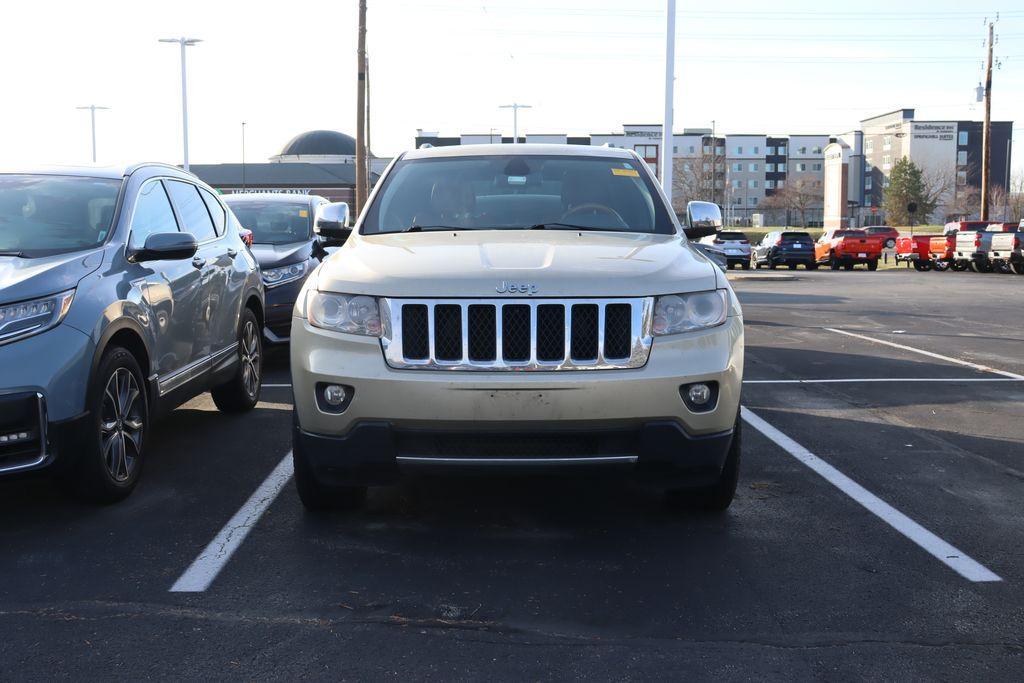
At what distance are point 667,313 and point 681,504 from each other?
1150 mm

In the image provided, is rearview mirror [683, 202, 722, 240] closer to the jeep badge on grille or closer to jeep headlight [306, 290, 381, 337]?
the jeep badge on grille

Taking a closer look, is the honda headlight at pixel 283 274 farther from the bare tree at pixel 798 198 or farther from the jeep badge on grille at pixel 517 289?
the bare tree at pixel 798 198

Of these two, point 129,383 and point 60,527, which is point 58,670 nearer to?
point 60,527

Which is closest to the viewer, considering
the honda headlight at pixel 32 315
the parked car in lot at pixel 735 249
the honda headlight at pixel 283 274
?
the honda headlight at pixel 32 315

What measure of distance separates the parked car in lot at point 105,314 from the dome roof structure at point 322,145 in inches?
3976

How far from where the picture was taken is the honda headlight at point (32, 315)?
4.51m

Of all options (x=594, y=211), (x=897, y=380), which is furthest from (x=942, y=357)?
(x=594, y=211)

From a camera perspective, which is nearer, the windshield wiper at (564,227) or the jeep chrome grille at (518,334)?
the jeep chrome grille at (518,334)

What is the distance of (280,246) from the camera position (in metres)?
10.7

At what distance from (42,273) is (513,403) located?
7.60 feet

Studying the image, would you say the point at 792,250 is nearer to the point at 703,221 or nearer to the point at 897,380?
the point at 897,380

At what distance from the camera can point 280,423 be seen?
7301 mm

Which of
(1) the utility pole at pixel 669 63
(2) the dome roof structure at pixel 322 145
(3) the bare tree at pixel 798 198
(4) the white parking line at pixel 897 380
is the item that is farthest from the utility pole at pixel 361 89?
(3) the bare tree at pixel 798 198

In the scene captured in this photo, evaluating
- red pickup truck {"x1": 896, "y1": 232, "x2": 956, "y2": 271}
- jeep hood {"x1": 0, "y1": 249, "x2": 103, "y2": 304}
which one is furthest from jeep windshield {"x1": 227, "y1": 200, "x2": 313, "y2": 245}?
red pickup truck {"x1": 896, "y1": 232, "x2": 956, "y2": 271}
